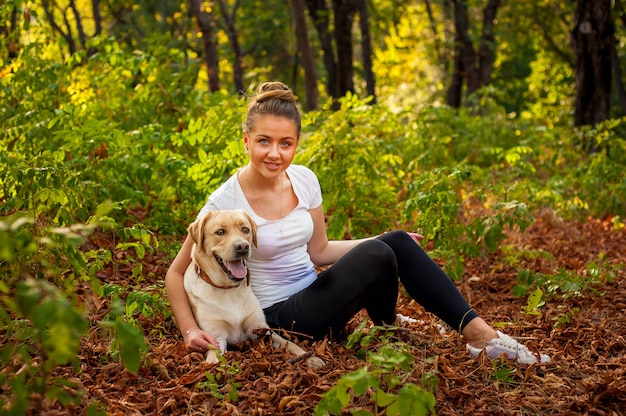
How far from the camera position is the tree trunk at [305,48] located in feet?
32.6

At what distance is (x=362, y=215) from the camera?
5848 mm

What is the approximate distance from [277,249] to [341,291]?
1.54ft

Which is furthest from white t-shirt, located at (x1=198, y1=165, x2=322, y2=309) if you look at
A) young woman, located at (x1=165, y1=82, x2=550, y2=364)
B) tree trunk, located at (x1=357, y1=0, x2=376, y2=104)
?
tree trunk, located at (x1=357, y1=0, x2=376, y2=104)

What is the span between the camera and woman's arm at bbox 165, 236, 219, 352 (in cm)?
364

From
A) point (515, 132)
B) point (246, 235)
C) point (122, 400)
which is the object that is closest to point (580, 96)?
point (515, 132)

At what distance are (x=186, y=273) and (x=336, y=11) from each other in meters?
8.70

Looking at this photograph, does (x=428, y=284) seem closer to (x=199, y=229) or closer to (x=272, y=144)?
(x=272, y=144)

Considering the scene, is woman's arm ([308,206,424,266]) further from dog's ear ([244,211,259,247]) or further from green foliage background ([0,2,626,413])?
green foliage background ([0,2,626,413])

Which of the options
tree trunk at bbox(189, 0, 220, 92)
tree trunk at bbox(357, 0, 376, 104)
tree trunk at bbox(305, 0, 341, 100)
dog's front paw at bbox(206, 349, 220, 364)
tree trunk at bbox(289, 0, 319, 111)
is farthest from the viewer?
tree trunk at bbox(357, 0, 376, 104)

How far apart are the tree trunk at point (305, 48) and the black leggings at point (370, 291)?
6.60 metres

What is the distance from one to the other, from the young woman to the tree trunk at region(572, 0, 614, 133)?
688 centimetres

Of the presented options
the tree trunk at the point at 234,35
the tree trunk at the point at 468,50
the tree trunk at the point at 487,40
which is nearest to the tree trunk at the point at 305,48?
the tree trunk at the point at 234,35

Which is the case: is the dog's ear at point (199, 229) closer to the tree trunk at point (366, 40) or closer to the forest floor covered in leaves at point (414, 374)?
the forest floor covered in leaves at point (414, 374)

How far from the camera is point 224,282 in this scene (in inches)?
149
